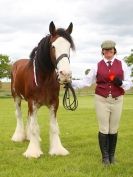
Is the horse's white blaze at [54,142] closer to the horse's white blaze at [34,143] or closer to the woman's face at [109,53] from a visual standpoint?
the horse's white blaze at [34,143]

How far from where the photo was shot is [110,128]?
7656 mm

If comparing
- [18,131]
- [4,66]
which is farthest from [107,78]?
[4,66]

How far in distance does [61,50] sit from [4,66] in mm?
81167

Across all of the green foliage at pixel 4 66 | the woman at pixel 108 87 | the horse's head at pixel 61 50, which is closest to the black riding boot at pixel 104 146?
the woman at pixel 108 87

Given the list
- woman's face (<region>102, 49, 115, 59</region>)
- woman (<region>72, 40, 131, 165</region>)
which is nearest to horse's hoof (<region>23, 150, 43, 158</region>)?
woman (<region>72, 40, 131, 165</region>)

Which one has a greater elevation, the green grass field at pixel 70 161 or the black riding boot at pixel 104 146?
the black riding boot at pixel 104 146

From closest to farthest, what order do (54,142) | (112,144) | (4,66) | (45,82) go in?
1. (112,144)
2. (45,82)
3. (54,142)
4. (4,66)

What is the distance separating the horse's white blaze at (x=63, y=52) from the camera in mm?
7207

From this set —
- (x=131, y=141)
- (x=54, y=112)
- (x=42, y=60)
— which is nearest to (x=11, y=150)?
(x=54, y=112)

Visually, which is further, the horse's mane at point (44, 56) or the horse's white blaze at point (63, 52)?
the horse's mane at point (44, 56)

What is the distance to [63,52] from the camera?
759 centimetres

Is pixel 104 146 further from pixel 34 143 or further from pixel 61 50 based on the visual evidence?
pixel 61 50

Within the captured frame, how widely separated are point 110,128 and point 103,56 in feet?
4.20

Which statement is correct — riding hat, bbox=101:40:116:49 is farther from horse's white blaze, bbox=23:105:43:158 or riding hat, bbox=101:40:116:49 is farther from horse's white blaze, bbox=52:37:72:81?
horse's white blaze, bbox=23:105:43:158
